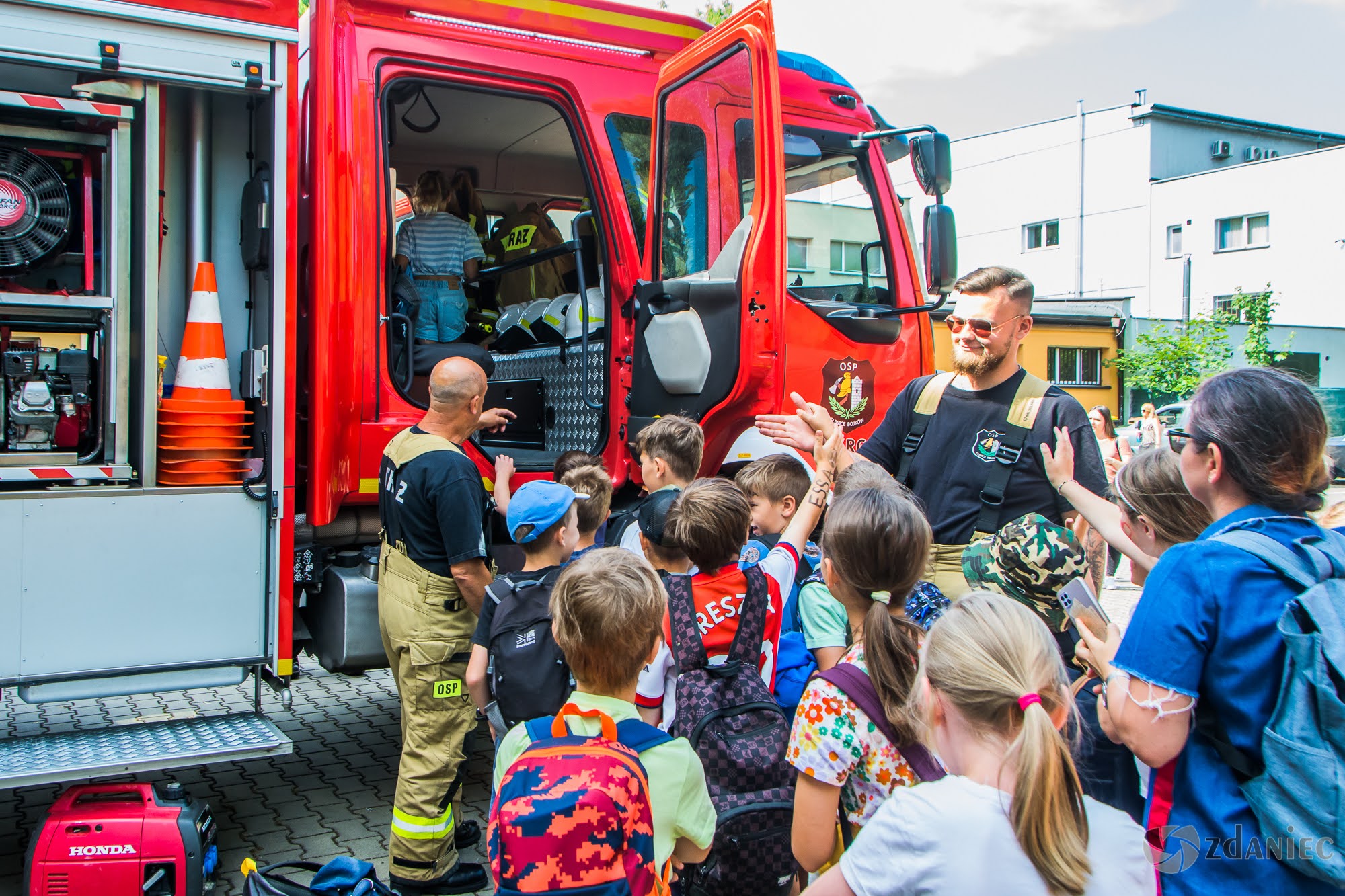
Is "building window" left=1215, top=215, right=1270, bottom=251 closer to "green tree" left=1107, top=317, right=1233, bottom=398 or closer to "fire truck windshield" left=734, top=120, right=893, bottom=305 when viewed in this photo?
Answer: "green tree" left=1107, top=317, right=1233, bottom=398

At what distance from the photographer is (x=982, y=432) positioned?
9.76 ft

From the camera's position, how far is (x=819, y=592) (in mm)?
2691

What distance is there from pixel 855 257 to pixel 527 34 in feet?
5.84

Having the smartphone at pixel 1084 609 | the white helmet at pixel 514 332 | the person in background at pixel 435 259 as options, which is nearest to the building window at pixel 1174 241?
the white helmet at pixel 514 332

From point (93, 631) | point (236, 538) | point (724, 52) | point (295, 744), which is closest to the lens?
point (93, 631)

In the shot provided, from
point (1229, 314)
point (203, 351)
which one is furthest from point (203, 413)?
point (1229, 314)

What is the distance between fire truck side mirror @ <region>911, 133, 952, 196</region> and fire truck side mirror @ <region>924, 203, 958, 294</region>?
3.5 inches

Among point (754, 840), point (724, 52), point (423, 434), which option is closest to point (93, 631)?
point (423, 434)

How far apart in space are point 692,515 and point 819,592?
0.41 m

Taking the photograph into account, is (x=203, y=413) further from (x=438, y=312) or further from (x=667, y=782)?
(x=667, y=782)

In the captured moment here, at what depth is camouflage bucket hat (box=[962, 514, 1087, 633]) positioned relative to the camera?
2334 mm

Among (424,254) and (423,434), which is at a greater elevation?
(424,254)

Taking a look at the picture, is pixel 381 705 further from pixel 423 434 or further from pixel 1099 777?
pixel 1099 777

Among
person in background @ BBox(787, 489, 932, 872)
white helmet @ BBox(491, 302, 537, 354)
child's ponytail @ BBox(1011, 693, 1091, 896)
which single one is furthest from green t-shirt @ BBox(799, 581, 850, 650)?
white helmet @ BBox(491, 302, 537, 354)
